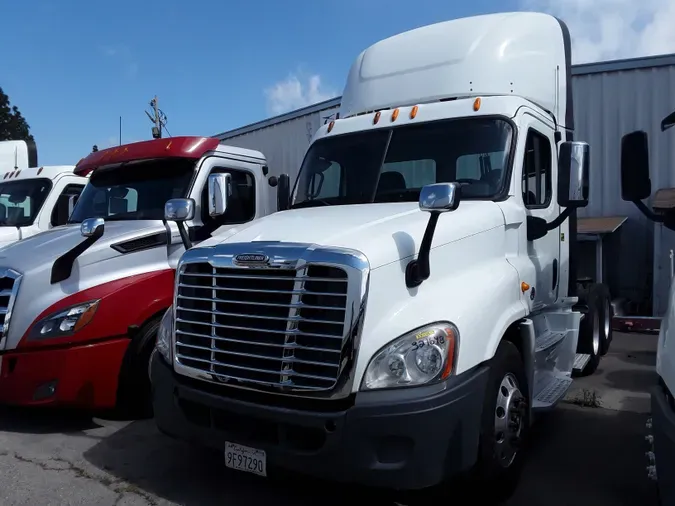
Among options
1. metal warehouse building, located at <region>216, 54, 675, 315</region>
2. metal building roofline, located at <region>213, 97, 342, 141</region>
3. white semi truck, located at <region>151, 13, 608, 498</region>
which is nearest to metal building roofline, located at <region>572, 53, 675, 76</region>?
metal warehouse building, located at <region>216, 54, 675, 315</region>

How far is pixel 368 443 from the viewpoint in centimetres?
311

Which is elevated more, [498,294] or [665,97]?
[665,97]

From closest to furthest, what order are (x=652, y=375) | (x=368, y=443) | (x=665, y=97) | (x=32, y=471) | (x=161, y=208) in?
1. (x=368, y=443)
2. (x=32, y=471)
3. (x=161, y=208)
4. (x=652, y=375)
5. (x=665, y=97)

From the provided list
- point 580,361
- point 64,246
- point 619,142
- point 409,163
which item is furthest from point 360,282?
point 619,142

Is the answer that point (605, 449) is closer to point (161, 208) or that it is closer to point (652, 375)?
point (652, 375)

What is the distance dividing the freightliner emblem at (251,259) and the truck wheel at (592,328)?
4.52 m

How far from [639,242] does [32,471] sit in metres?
10.4

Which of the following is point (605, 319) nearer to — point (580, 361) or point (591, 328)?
point (591, 328)

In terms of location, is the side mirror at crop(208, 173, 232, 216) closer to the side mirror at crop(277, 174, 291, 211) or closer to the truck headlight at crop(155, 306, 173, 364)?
the side mirror at crop(277, 174, 291, 211)

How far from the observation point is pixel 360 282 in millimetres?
3209

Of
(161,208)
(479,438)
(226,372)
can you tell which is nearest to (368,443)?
(479,438)

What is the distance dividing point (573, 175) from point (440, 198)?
1.45 m

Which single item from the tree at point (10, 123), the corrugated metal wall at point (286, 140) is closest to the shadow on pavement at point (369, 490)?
the corrugated metal wall at point (286, 140)

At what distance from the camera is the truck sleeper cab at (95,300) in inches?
196
